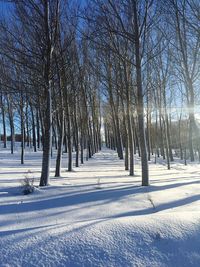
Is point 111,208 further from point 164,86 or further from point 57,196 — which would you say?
point 164,86

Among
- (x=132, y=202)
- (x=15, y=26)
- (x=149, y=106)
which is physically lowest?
(x=132, y=202)

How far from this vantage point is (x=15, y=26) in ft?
41.1

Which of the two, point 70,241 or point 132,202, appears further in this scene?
point 132,202

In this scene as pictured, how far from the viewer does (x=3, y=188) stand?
328 inches

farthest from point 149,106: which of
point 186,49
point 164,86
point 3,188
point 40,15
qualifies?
point 3,188

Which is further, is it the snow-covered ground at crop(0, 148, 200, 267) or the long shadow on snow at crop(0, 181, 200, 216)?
the long shadow on snow at crop(0, 181, 200, 216)

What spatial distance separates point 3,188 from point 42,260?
5366 mm

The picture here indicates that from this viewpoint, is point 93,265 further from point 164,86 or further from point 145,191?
point 164,86

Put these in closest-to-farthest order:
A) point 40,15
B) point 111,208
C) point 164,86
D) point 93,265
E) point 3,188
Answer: point 93,265
point 111,208
point 3,188
point 40,15
point 164,86

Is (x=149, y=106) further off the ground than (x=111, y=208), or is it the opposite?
(x=149, y=106)

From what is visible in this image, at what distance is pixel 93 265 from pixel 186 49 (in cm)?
1108

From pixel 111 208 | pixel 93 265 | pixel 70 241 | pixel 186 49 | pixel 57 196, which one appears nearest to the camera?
pixel 93 265

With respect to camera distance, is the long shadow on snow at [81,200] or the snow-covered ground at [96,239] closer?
the snow-covered ground at [96,239]

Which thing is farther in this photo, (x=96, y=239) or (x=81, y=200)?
(x=81, y=200)
